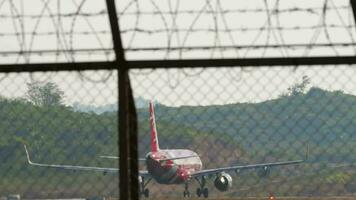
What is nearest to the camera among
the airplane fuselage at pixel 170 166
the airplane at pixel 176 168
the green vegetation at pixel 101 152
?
the airplane at pixel 176 168

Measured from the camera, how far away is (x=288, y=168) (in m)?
79.8

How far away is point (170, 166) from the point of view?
50.1m

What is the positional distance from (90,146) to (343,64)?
62.3m

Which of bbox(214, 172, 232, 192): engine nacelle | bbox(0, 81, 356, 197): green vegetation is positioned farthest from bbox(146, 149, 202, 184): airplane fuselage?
bbox(0, 81, 356, 197): green vegetation

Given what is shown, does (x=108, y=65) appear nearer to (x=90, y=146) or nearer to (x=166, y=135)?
(x=90, y=146)

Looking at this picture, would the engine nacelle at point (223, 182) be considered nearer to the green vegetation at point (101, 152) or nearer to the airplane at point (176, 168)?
the airplane at point (176, 168)

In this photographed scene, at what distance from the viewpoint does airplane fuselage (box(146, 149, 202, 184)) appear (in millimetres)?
48156

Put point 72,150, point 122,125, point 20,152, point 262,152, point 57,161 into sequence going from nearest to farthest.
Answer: point 122,125, point 20,152, point 72,150, point 57,161, point 262,152

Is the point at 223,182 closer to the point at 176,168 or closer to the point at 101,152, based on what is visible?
the point at 176,168

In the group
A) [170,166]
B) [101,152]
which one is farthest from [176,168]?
[101,152]

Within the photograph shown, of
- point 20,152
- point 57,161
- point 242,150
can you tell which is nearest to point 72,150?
point 20,152

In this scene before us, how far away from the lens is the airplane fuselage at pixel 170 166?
48156 millimetres

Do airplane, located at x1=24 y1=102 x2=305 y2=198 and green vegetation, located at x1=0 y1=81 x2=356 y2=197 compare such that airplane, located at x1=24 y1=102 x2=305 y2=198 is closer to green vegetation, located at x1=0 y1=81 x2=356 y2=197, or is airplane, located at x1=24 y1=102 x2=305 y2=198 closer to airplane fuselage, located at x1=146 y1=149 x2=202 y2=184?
airplane fuselage, located at x1=146 y1=149 x2=202 y2=184

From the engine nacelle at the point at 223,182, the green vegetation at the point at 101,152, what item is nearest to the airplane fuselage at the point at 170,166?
the engine nacelle at the point at 223,182
